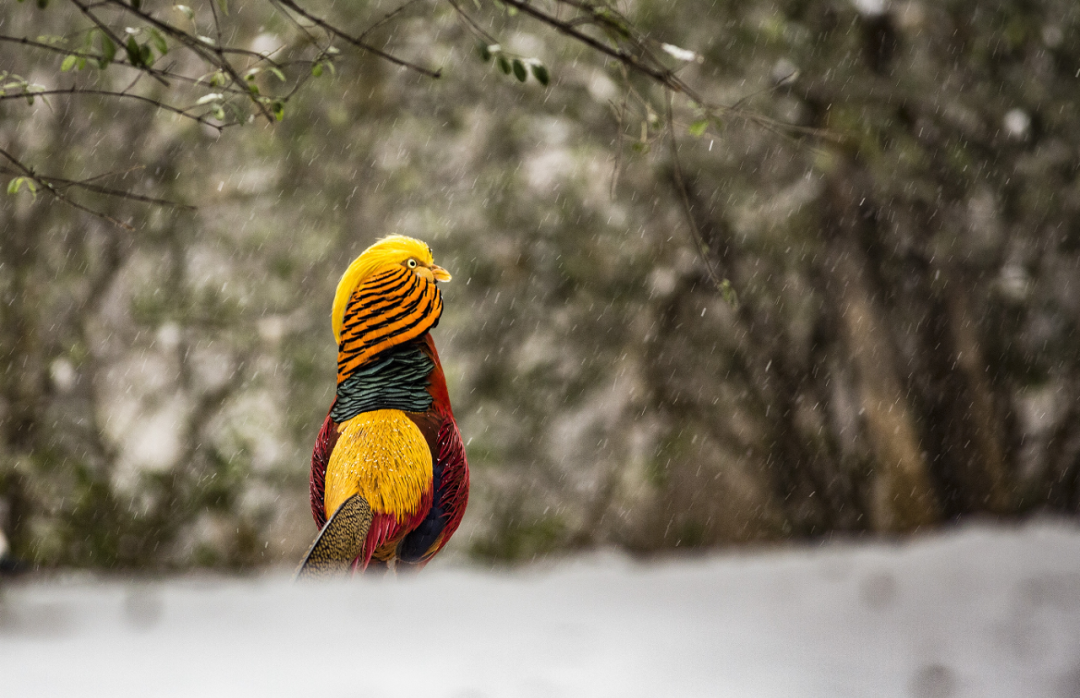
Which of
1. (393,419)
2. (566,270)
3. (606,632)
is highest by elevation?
(566,270)

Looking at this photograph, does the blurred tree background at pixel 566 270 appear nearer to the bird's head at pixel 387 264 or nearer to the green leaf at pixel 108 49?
the bird's head at pixel 387 264

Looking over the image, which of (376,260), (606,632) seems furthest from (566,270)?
(376,260)

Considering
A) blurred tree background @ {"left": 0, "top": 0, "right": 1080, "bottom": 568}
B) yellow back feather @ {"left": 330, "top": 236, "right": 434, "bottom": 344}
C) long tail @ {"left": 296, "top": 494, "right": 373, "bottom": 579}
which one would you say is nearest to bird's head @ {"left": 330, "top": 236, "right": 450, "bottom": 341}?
yellow back feather @ {"left": 330, "top": 236, "right": 434, "bottom": 344}

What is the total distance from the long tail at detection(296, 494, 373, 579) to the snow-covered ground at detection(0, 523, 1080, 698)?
80 mm

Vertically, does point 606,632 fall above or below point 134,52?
below

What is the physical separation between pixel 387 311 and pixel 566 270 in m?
2.55

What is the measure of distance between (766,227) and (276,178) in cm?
229

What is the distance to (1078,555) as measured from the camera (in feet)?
7.78

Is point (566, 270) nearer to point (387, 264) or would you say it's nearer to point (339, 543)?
point (387, 264)

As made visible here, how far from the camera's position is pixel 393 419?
59.2 inches

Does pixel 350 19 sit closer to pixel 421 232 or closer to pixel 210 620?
pixel 421 232

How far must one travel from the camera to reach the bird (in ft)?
4.76

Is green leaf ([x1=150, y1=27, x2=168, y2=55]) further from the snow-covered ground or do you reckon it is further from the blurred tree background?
the blurred tree background

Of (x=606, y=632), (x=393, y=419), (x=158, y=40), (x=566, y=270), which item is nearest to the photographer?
(x=158, y=40)
